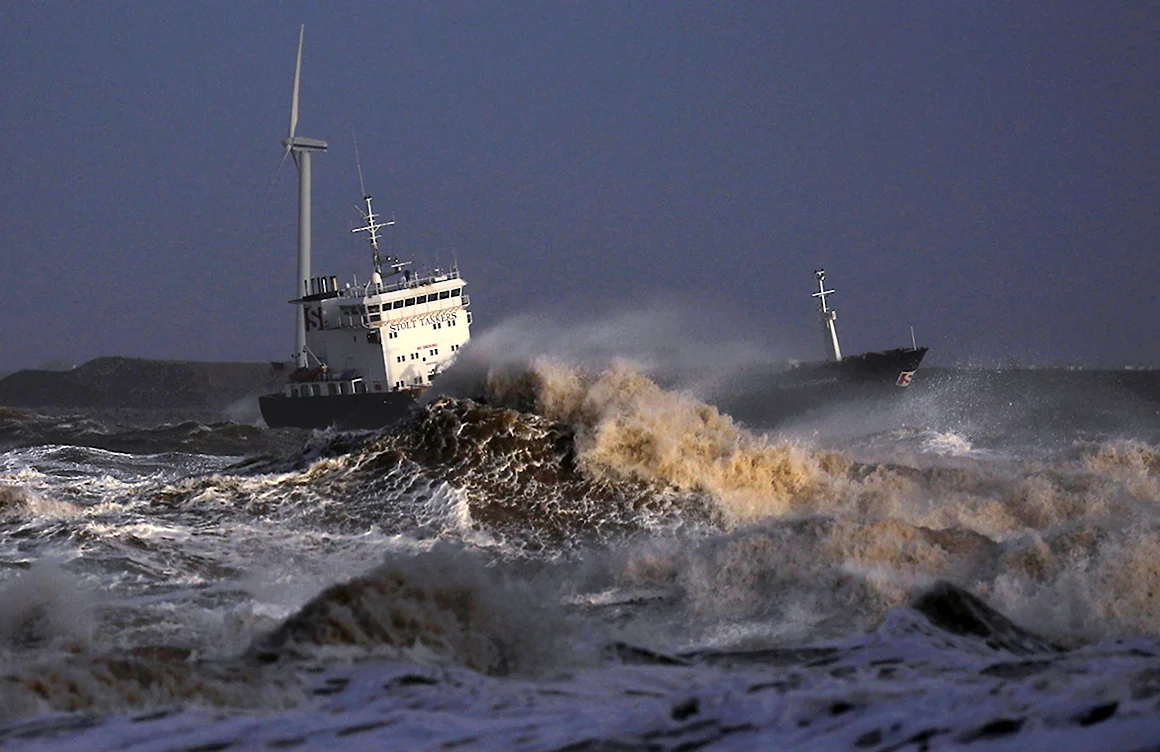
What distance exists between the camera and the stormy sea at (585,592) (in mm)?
4617

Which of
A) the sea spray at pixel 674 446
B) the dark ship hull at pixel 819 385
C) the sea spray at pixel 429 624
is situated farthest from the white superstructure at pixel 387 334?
the sea spray at pixel 429 624

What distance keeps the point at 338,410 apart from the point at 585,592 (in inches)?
1313

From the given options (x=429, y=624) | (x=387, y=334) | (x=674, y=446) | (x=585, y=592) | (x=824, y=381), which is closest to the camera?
(x=429, y=624)

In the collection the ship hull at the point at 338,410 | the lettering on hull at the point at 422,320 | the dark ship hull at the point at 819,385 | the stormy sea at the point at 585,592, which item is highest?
the lettering on hull at the point at 422,320

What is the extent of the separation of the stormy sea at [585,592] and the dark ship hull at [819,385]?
1261cm

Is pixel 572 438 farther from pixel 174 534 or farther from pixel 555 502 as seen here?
pixel 174 534

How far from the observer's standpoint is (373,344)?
4288cm

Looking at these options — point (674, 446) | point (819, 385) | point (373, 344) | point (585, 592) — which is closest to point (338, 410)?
point (373, 344)

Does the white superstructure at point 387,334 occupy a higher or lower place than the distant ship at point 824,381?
higher

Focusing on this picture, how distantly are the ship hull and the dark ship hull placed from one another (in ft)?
33.9

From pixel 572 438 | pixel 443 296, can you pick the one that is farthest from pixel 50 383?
pixel 572 438

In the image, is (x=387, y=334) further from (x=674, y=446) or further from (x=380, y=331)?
(x=674, y=446)

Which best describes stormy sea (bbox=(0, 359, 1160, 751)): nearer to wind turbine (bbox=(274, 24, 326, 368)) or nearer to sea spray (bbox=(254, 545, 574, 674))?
sea spray (bbox=(254, 545, 574, 674))

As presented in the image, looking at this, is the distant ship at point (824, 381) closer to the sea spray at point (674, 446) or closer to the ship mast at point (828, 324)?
the ship mast at point (828, 324)
